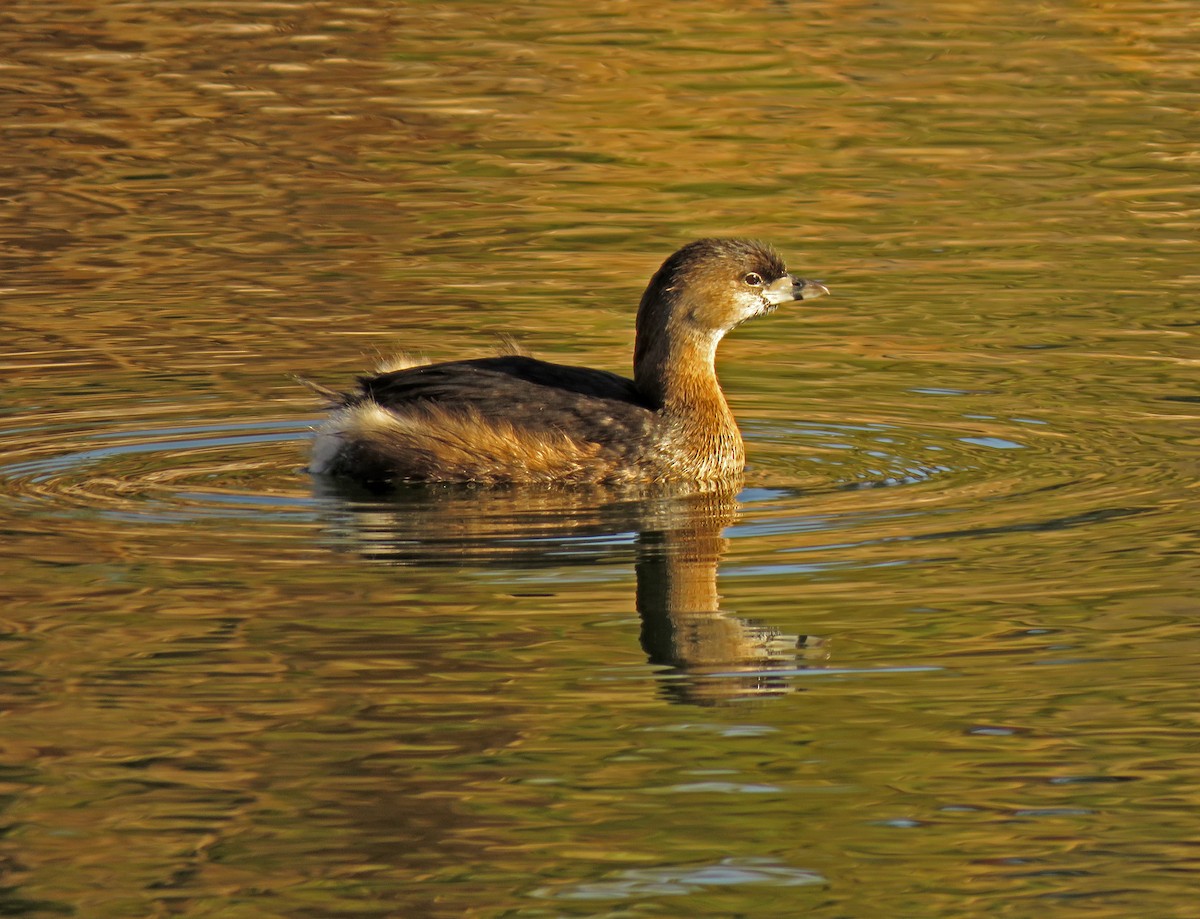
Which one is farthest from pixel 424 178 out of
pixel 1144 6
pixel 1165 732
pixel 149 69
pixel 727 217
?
pixel 1165 732

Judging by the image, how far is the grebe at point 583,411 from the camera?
10.5 metres

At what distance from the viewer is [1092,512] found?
9.96 meters

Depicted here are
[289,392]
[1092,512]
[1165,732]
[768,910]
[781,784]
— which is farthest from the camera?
[289,392]

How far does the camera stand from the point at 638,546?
31.6 feet

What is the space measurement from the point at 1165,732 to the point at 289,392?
20.5 feet

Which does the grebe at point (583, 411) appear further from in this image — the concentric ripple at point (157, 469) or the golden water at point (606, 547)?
the concentric ripple at point (157, 469)

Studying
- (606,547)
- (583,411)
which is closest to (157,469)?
(583,411)

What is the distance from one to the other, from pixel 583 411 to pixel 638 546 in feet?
3.96

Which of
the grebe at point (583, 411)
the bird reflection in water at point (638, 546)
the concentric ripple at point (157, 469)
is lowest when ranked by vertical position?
the bird reflection in water at point (638, 546)

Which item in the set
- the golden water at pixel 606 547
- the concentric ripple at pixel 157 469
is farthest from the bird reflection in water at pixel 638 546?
the concentric ripple at pixel 157 469

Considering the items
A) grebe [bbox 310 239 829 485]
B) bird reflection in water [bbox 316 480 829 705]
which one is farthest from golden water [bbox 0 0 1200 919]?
grebe [bbox 310 239 829 485]

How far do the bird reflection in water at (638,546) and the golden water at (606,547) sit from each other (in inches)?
1.1

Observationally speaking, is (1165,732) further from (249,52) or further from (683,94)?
(249,52)

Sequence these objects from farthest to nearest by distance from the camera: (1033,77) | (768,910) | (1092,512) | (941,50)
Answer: (941,50) < (1033,77) < (1092,512) < (768,910)
